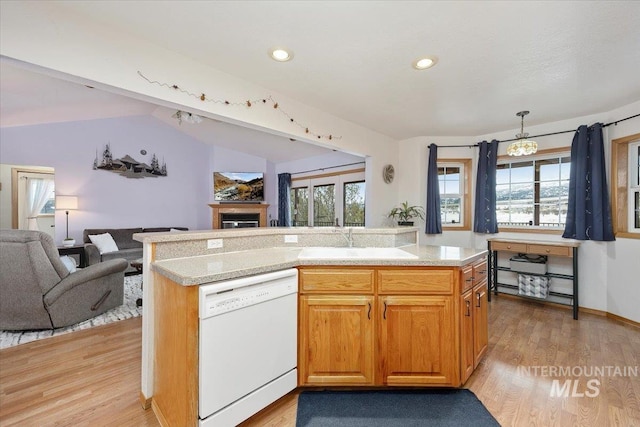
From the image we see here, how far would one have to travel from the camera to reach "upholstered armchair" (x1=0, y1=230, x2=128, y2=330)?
2617mm

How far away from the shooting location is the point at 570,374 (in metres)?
2.15

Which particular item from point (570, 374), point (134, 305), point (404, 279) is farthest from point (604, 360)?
point (134, 305)

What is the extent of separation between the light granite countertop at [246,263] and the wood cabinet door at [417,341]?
0.24 meters

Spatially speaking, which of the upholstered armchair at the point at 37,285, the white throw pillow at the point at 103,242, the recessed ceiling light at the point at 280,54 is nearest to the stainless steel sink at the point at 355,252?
the recessed ceiling light at the point at 280,54

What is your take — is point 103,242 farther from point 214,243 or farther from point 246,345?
point 246,345

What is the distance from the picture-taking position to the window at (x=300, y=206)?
6.52 metres

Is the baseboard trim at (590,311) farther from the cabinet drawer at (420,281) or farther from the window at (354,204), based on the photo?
the cabinet drawer at (420,281)

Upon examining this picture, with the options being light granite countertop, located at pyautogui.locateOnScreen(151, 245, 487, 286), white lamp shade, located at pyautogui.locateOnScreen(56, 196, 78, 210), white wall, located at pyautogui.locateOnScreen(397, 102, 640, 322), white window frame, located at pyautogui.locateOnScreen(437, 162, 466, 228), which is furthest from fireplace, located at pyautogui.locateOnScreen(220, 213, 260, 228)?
light granite countertop, located at pyautogui.locateOnScreen(151, 245, 487, 286)

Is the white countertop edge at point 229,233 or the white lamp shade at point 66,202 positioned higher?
the white lamp shade at point 66,202

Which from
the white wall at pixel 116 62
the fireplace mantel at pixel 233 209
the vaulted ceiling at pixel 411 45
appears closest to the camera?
the white wall at pixel 116 62

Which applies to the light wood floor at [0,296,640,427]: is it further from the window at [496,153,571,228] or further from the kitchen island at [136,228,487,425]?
the window at [496,153,571,228]

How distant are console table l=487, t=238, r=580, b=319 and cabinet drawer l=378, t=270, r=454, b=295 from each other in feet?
7.89

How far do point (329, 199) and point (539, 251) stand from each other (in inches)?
142

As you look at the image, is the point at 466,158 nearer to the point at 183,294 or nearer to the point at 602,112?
the point at 602,112
